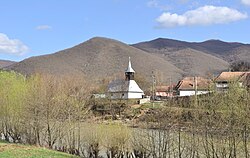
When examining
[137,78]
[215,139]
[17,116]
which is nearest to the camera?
[215,139]

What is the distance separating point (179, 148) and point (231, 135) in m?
4.15

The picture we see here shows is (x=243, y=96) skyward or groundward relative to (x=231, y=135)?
skyward

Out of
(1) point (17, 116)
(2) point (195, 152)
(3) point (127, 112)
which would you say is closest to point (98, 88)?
(3) point (127, 112)

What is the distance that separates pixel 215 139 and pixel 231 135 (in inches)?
47.3

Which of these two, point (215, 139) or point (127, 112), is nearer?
point (215, 139)

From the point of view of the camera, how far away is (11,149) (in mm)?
29500

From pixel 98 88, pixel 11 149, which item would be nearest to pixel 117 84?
pixel 98 88

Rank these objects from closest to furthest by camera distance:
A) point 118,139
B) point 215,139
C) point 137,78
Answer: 1. point 215,139
2. point 118,139
3. point 137,78

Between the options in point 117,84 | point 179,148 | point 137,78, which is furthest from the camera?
point 137,78

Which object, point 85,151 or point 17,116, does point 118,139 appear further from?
point 17,116

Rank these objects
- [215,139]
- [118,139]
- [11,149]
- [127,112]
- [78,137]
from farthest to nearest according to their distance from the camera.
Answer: [127,112]
[78,137]
[11,149]
[118,139]
[215,139]

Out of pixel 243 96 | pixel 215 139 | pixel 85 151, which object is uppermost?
pixel 243 96

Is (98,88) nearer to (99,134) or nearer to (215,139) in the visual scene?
(99,134)

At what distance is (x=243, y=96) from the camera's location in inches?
758
